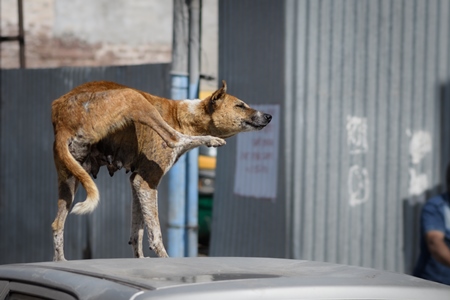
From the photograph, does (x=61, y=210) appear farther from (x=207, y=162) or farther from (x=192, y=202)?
(x=207, y=162)

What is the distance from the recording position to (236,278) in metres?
3.33

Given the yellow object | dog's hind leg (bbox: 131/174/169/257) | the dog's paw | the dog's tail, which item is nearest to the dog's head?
the dog's paw

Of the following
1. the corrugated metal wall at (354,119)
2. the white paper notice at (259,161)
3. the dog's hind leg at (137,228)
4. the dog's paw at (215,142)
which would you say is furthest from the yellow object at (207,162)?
the dog's paw at (215,142)

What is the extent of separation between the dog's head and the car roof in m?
0.92

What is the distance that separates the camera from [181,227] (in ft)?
28.6

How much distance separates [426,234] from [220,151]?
7.32ft

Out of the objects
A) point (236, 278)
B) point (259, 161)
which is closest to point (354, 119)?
point (259, 161)

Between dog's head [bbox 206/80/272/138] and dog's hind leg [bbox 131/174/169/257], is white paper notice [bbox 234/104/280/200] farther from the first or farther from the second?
dog's hind leg [bbox 131/174/169/257]

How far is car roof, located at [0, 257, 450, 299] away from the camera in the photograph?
3.09 meters

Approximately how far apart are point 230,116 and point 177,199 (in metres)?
4.03

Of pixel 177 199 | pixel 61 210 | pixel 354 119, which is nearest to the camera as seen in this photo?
pixel 61 210

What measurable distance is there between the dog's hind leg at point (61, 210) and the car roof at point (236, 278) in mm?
797

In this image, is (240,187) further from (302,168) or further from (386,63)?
(386,63)

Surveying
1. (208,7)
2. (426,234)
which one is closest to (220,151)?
(426,234)
